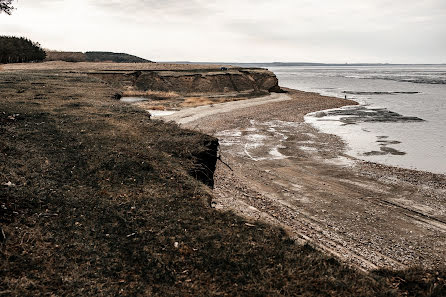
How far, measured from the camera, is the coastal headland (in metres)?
6.95

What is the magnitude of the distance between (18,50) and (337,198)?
270ft

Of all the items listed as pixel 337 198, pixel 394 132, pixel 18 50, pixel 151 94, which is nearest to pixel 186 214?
pixel 337 198

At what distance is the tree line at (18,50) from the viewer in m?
71.5

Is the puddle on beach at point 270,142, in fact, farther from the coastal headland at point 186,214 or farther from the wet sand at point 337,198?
the coastal headland at point 186,214

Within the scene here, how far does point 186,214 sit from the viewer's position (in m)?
9.52

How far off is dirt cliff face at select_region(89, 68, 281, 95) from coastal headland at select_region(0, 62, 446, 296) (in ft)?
96.3

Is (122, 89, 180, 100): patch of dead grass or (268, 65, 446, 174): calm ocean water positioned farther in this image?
(122, 89, 180, 100): patch of dead grass

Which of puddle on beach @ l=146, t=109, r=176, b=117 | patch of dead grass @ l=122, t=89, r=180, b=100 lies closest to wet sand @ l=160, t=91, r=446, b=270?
puddle on beach @ l=146, t=109, r=176, b=117

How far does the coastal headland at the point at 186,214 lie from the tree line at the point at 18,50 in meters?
59.2

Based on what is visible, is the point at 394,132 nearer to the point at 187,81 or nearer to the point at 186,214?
the point at 186,214

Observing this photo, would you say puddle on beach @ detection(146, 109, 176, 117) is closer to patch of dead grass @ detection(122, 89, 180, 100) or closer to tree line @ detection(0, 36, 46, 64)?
patch of dead grass @ detection(122, 89, 180, 100)

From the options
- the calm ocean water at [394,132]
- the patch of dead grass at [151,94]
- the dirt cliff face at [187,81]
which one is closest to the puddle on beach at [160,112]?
the patch of dead grass at [151,94]

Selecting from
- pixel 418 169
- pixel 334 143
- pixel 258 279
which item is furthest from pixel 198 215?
pixel 334 143

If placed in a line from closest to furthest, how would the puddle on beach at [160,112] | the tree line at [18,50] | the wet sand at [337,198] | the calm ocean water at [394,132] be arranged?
the wet sand at [337,198] → the calm ocean water at [394,132] → the puddle on beach at [160,112] → the tree line at [18,50]
